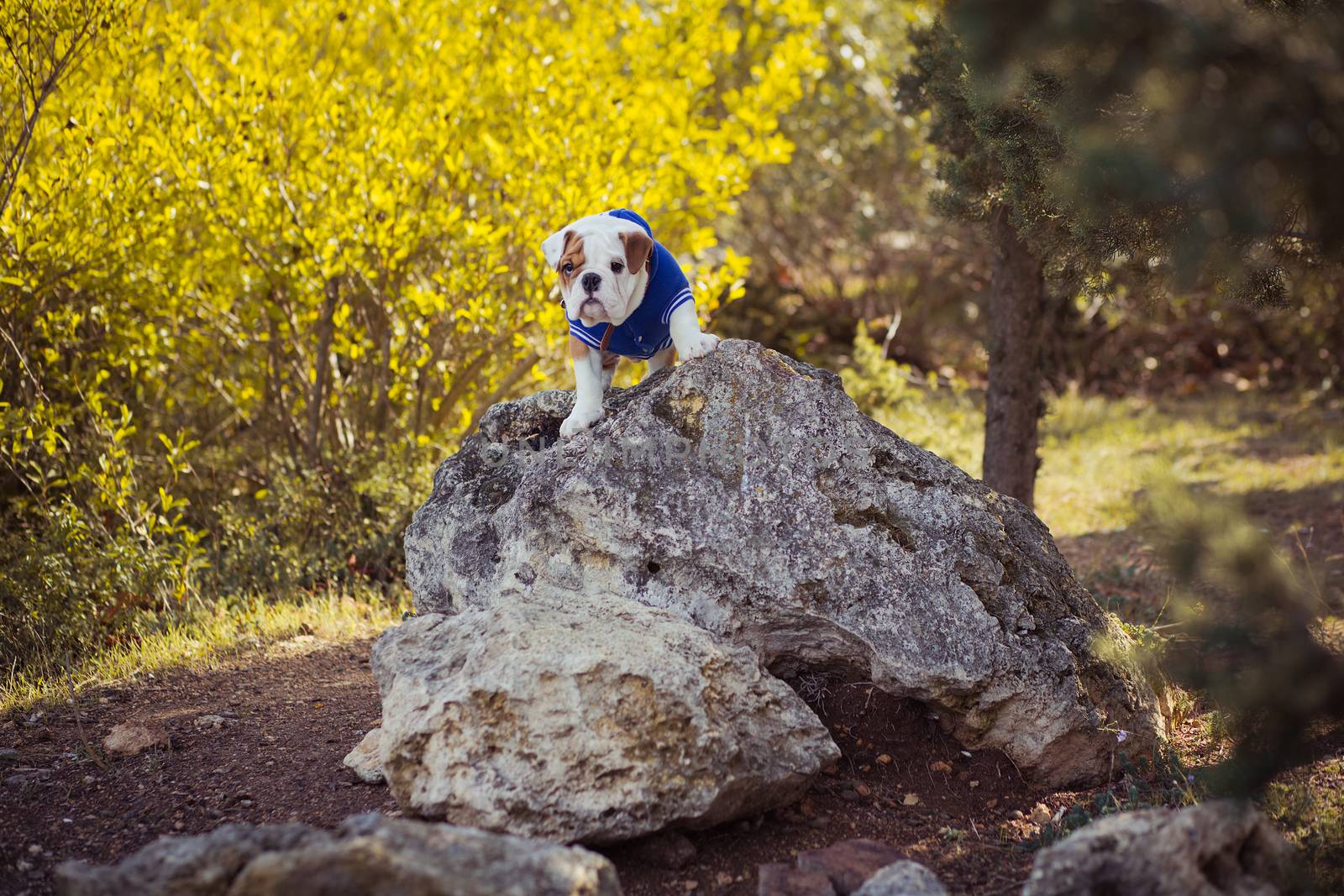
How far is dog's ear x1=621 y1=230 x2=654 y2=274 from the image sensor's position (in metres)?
3.72

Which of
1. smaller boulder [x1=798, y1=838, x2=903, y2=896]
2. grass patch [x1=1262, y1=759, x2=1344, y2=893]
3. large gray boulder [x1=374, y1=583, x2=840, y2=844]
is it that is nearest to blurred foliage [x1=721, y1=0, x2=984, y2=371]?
grass patch [x1=1262, y1=759, x2=1344, y2=893]

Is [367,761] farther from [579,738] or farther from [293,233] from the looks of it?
[293,233]

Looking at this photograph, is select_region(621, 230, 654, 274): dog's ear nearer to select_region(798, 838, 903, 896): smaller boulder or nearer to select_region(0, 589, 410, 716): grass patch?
select_region(798, 838, 903, 896): smaller boulder

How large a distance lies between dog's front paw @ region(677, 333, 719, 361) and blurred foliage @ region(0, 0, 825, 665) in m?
2.04

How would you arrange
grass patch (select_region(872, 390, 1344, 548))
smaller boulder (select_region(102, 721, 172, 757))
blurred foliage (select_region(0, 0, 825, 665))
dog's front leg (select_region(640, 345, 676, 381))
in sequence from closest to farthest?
smaller boulder (select_region(102, 721, 172, 757)) → dog's front leg (select_region(640, 345, 676, 381)) → blurred foliage (select_region(0, 0, 825, 665)) → grass patch (select_region(872, 390, 1344, 548))

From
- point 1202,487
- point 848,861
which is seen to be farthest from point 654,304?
point 1202,487

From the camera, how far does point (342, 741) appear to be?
402 centimetres

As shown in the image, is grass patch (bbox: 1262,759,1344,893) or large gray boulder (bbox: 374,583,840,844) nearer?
grass patch (bbox: 1262,759,1344,893)

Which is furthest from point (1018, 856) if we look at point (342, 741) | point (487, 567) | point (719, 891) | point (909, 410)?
point (909, 410)

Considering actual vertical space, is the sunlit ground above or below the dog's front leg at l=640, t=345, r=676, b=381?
below

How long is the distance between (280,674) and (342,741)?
3.15 ft

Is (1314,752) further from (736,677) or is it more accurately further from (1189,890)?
(736,677)

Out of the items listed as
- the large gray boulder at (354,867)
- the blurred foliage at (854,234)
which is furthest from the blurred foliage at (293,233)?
the blurred foliage at (854,234)

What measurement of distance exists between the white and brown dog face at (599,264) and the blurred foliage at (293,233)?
1.99 meters
